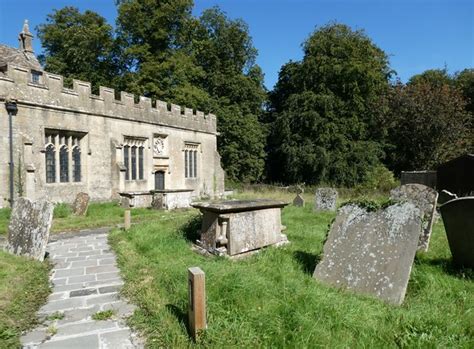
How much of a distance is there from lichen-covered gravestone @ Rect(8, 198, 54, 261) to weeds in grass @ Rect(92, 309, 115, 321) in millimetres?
2957

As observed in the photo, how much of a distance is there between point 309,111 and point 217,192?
10499mm

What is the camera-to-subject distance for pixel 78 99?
50.2ft

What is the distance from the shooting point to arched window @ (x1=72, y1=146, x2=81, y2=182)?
15.4 metres

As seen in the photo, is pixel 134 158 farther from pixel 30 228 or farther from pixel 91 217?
pixel 30 228

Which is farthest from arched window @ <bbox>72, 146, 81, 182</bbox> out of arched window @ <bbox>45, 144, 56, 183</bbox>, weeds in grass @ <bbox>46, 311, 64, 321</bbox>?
weeds in grass @ <bbox>46, 311, 64, 321</bbox>

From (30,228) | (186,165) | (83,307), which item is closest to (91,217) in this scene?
(30,228)

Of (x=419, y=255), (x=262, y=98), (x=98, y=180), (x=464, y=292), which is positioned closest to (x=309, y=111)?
(x=262, y=98)

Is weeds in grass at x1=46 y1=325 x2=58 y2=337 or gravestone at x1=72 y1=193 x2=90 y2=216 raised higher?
gravestone at x1=72 y1=193 x2=90 y2=216

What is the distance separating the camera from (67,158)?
15172mm

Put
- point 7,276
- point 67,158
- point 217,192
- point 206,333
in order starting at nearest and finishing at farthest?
point 206,333 < point 7,276 < point 67,158 < point 217,192

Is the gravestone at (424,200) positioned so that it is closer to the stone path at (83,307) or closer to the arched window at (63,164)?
the stone path at (83,307)

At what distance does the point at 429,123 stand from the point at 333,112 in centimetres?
724

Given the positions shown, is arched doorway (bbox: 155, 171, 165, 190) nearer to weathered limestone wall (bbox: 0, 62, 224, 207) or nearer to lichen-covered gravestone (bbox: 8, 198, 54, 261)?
weathered limestone wall (bbox: 0, 62, 224, 207)

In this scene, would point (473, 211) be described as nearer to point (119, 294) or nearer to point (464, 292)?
point (464, 292)
